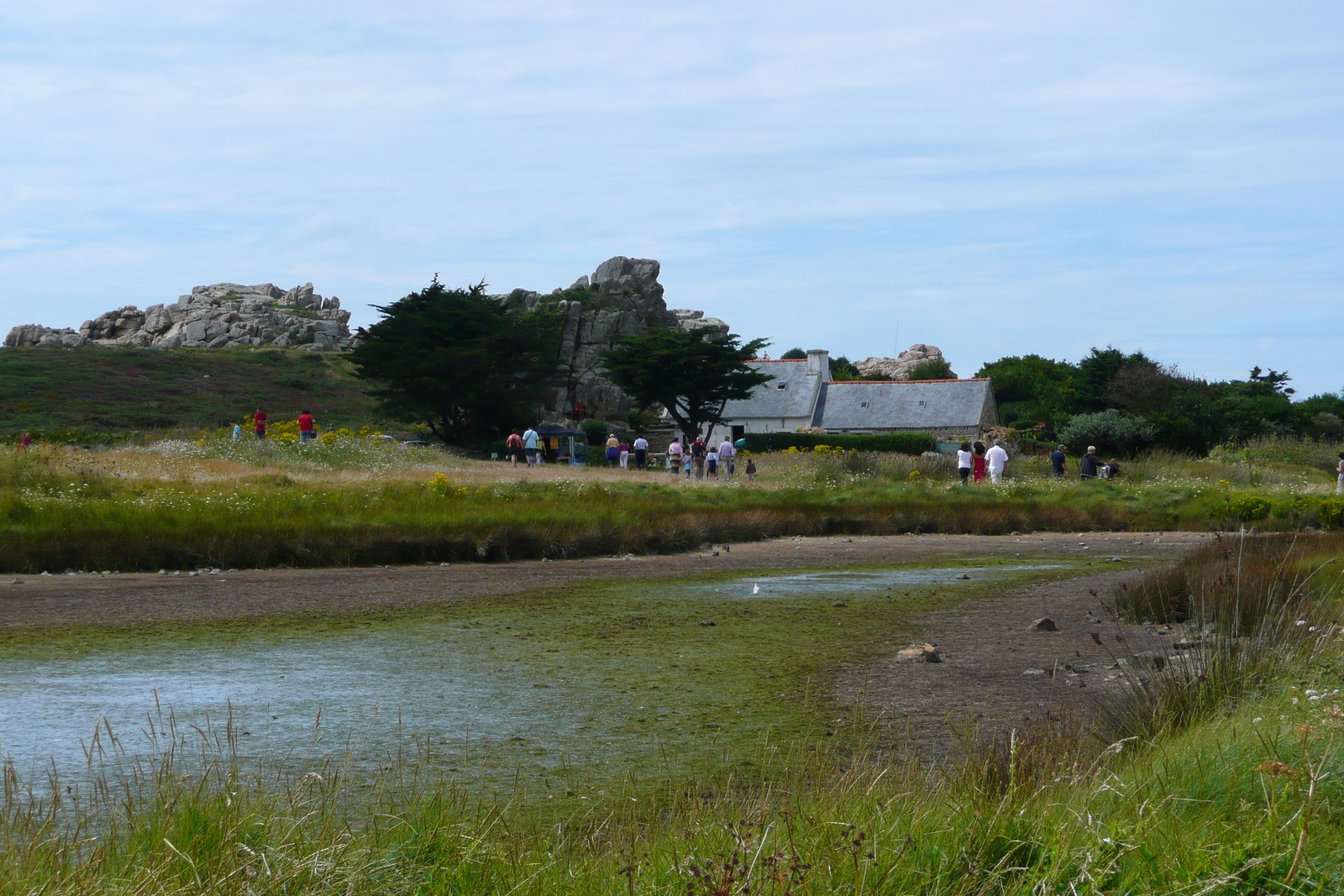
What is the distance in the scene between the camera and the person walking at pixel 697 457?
148ft

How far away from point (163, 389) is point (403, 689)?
212ft

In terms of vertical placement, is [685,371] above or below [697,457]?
above

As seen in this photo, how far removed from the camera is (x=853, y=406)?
2815 inches

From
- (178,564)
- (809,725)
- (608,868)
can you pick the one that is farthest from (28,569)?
(608,868)

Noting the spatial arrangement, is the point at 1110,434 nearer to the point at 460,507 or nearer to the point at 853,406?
the point at 853,406

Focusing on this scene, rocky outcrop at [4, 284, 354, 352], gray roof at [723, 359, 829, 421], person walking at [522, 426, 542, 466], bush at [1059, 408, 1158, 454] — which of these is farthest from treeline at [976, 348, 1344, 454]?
rocky outcrop at [4, 284, 354, 352]

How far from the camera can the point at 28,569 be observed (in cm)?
1515

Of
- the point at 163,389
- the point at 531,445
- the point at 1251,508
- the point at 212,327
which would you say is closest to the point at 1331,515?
the point at 1251,508

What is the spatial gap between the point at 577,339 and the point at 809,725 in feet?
242

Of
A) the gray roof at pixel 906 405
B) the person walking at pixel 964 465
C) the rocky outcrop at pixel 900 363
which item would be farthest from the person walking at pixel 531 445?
the rocky outcrop at pixel 900 363

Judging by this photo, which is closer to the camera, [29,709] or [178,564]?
[29,709]

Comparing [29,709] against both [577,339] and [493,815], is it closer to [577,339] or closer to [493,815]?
[493,815]

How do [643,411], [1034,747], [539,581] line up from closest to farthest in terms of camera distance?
[1034,747] < [539,581] < [643,411]

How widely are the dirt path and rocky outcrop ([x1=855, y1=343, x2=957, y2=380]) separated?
90.7 meters
